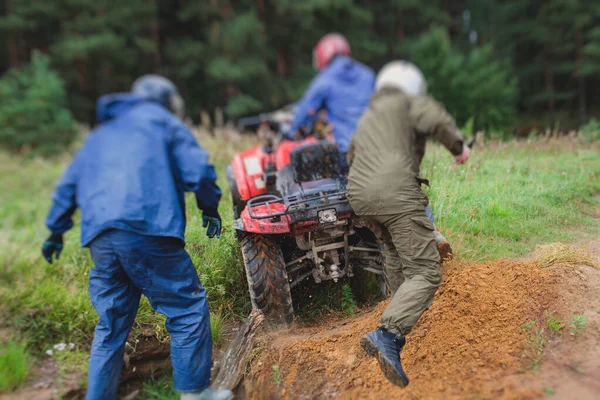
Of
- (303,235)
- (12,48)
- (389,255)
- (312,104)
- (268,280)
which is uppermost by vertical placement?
(12,48)

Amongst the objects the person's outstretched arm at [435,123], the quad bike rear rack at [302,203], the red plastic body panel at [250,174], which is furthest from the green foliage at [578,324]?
the red plastic body panel at [250,174]

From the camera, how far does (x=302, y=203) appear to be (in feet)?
11.0

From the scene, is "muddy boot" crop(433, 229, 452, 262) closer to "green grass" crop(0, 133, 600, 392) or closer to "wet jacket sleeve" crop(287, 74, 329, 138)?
"green grass" crop(0, 133, 600, 392)

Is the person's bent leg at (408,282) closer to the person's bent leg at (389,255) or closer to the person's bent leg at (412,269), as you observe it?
the person's bent leg at (412,269)

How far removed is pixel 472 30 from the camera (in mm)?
21125

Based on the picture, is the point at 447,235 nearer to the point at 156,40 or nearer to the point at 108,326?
the point at 108,326

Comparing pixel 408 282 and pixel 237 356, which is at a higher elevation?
pixel 408 282

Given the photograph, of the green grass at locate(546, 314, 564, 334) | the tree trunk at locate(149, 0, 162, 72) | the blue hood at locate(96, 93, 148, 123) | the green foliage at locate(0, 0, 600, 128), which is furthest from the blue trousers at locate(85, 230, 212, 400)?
the tree trunk at locate(149, 0, 162, 72)

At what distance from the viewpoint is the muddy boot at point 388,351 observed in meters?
2.67

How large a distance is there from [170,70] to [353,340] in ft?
62.3

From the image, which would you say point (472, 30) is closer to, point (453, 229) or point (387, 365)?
point (453, 229)

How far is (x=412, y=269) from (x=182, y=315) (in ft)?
5.15

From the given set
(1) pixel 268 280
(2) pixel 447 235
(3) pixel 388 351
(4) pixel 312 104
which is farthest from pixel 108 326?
(4) pixel 312 104

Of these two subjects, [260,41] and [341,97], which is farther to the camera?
[260,41]
